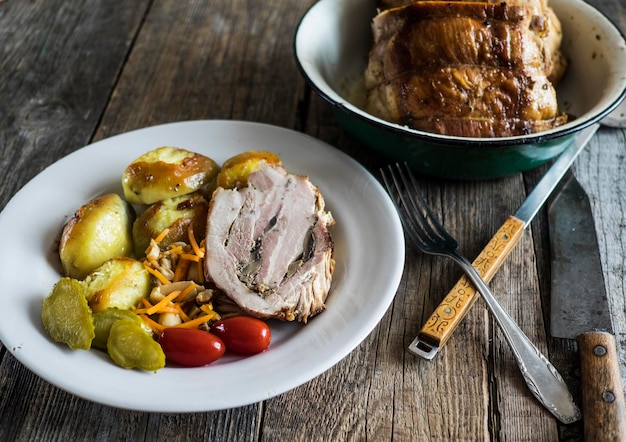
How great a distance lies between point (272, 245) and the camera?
193cm

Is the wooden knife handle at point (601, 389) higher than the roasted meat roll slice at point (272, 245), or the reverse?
the wooden knife handle at point (601, 389)

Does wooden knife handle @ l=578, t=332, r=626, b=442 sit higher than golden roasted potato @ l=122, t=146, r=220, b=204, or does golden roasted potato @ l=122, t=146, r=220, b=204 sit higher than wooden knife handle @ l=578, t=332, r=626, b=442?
wooden knife handle @ l=578, t=332, r=626, b=442

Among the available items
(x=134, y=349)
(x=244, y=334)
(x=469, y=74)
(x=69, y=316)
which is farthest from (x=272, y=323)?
(x=469, y=74)

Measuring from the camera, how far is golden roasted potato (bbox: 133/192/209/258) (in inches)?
77.0

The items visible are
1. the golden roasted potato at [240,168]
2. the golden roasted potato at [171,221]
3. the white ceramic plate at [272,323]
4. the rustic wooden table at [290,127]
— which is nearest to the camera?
the white ceramic plate at [272,323]

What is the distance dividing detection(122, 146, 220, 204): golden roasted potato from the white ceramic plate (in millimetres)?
186

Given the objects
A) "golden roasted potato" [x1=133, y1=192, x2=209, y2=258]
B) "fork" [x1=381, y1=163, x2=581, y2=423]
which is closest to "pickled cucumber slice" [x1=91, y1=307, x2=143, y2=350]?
"golden roasted potato" [x1=133, y1=192, x2=209, y2=258]

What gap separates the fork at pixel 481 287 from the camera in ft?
5.61

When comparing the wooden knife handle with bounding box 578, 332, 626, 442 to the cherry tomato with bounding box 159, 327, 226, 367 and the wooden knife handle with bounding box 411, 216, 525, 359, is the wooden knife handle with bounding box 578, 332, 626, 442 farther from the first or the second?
the cherry tomato with bounding box 159, 327, 226, 367

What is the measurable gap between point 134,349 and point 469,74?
53.7 inches

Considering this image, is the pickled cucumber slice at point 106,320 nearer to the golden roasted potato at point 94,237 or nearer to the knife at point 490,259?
the golden roasted potato at point 94,237

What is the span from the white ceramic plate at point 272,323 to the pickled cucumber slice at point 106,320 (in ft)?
0.11

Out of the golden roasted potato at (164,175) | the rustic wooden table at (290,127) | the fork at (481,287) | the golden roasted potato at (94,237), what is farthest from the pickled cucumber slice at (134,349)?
the fork at (481,287)

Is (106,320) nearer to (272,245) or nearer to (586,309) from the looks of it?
(272,245)
